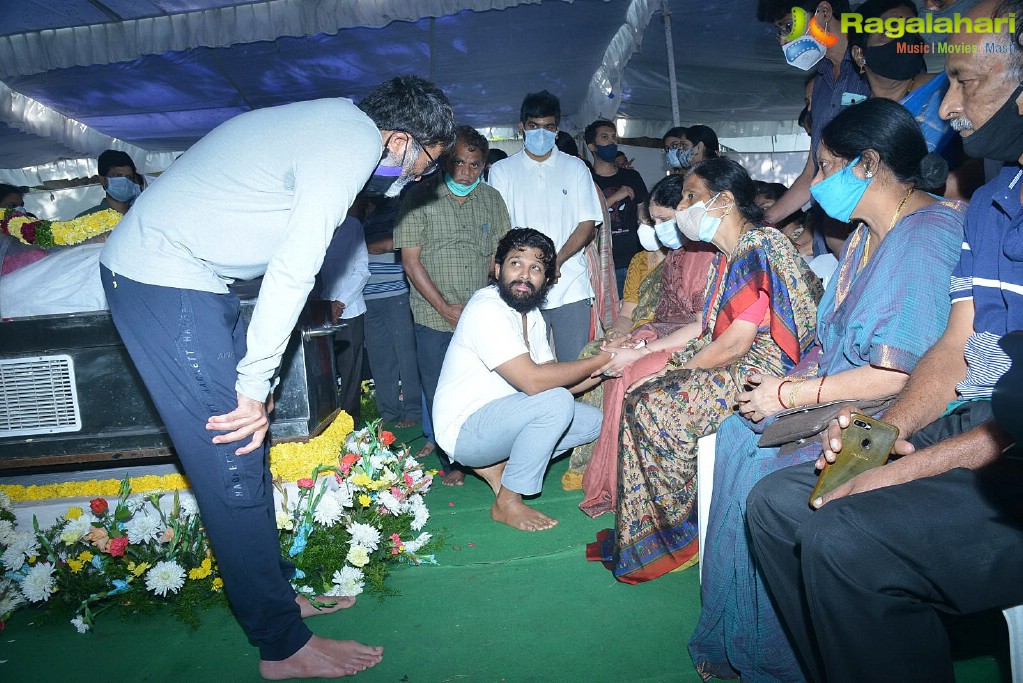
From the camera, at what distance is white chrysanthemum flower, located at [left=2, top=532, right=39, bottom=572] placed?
280cm

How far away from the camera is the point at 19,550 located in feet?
9.25

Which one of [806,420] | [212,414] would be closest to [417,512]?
[212,414]

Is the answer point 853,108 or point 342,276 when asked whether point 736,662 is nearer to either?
point 853,108

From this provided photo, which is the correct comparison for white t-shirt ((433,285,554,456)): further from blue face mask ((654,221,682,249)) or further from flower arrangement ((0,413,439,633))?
blue face mask ((654,221,682,249))

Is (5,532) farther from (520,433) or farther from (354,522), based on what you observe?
(520,433)

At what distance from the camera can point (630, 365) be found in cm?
356

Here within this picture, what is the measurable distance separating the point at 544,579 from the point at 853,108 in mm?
2147

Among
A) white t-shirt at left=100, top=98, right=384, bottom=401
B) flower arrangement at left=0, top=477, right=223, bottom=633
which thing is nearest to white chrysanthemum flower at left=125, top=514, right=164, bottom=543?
flower arrangement at left=0, top=477, right=223, bottom=633

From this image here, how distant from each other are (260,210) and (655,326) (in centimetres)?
241

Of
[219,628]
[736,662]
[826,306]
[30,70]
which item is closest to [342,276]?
[219,628]

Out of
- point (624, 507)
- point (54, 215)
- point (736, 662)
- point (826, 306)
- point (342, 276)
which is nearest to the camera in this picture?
point (736, 662)

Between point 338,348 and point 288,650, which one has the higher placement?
point 338,348

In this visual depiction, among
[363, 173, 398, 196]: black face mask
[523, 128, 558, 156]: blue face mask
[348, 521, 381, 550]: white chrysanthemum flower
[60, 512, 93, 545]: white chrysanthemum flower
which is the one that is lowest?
[348, 521, 381, 550]: white chrysanthemum flower

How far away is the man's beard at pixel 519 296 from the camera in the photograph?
11.5 ft
